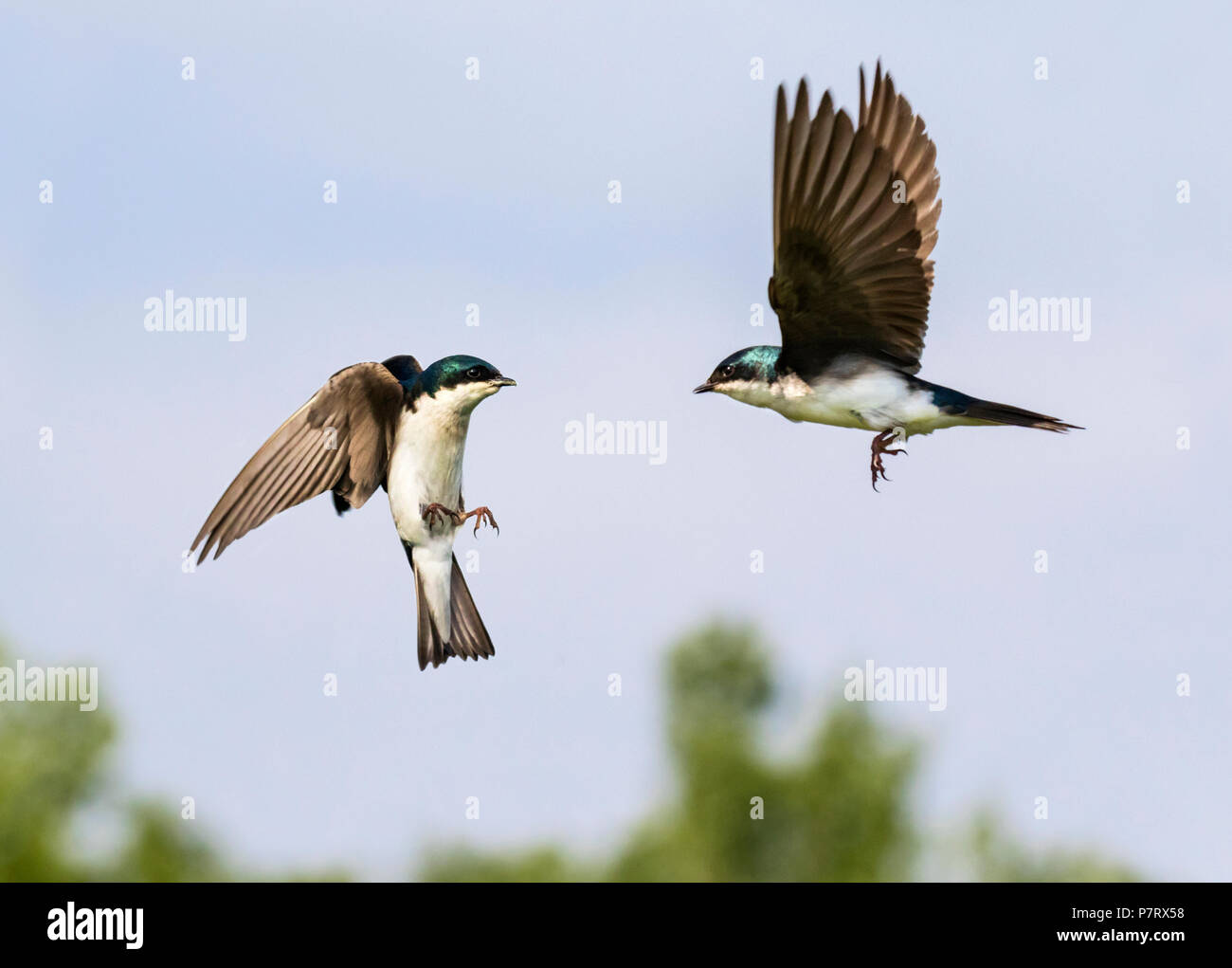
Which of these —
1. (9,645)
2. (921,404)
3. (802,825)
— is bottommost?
(802,825)

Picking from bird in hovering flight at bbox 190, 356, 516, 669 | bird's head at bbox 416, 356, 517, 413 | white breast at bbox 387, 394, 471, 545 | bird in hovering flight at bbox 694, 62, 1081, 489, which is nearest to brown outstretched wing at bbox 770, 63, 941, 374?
bird in hovering flight at bbox 694, 62, 1081, 489

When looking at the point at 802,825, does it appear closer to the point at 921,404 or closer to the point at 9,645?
the point at 9,645

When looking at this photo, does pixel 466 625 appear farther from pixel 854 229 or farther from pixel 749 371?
pixel 854 229

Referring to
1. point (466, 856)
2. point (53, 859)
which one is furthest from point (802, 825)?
point (53, 859)

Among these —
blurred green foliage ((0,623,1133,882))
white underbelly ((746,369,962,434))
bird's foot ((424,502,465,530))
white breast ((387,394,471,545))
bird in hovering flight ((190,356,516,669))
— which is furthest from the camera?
blurred green foliage ((0,623,1133,882))

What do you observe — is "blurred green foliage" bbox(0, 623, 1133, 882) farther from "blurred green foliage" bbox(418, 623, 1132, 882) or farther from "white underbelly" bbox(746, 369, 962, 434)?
"white underbelly" bbox(746, 369, 962, 434)
